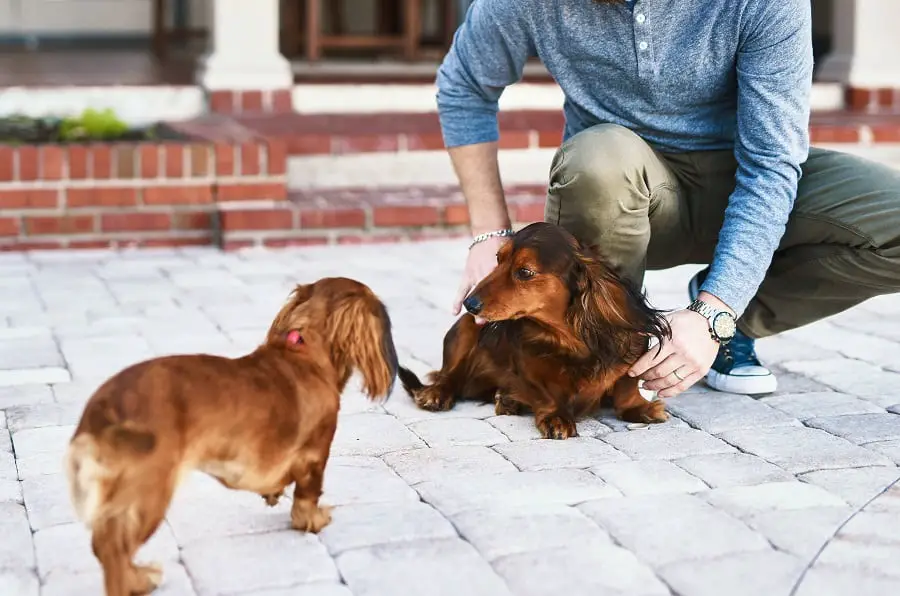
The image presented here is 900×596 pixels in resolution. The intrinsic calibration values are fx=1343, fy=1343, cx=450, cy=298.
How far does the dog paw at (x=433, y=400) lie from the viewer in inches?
135

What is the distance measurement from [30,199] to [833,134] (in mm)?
3843

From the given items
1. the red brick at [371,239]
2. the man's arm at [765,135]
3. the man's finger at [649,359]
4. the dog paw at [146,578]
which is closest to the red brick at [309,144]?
the red brick at [371,239]

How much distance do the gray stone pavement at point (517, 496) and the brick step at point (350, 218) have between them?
1.48 m

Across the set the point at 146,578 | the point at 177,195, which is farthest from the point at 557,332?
the point at 177,195

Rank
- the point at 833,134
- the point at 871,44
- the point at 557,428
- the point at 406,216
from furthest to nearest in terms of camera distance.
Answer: the point at 871,44 < the point at 833,134 < the point at 406,216 < the point at 557,428

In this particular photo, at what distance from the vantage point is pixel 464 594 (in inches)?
88.3

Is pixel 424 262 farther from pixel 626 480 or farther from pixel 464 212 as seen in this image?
pixel 626 480

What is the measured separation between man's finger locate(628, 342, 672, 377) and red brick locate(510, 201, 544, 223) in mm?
2875

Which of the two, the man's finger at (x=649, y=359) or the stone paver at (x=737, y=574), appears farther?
the man's finger at (x=649, y=359)

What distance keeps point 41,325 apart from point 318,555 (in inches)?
88.2

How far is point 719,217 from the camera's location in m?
3.54

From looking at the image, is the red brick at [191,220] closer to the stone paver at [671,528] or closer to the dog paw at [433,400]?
the dog paw at [433,400]

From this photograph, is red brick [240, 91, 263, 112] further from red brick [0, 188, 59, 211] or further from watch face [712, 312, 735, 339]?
watch face [712, 312, 735, 339]

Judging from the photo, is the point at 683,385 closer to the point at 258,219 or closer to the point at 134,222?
the point at 258,219
